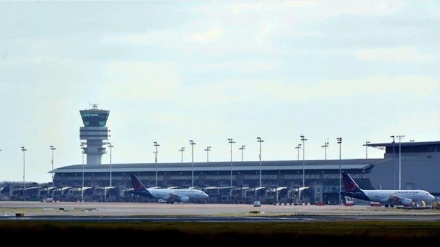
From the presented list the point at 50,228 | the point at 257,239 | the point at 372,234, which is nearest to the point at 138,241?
the point at 257,239

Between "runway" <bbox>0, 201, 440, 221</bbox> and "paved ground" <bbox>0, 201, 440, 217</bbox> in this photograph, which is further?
"paved ground" <bbox>0, 201, 440, 217</bbox>

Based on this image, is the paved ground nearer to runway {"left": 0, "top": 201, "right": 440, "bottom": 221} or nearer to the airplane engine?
runway {"left": 0, "top": 201, "right": 440, "bottom": 221}

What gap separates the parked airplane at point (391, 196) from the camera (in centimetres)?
18550

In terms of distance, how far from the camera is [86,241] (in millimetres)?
62094

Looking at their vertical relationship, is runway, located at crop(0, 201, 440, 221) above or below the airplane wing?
below

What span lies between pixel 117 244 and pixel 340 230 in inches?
972

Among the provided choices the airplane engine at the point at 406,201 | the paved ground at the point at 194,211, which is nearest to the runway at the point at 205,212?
the paved ground at the point at 194,211

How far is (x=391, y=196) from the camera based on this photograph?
186 metres

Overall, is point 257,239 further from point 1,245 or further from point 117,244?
point 1,245

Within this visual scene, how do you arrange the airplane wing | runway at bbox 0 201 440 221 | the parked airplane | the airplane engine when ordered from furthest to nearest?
1. the parked airplane
2. the airplane wing
3. the airplane engine
4. runway at bbox 0 201 440 221

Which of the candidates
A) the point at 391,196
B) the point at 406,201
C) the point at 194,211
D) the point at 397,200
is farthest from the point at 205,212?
the point at 391,196

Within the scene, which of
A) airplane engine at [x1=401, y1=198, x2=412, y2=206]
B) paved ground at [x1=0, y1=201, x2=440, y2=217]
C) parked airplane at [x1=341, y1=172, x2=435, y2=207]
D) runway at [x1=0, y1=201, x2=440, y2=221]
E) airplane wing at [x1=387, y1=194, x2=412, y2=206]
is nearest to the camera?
runway at [x1=0, y1=201, x2=440, y2=221]

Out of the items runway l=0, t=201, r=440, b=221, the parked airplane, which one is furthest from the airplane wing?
runway l=0, t=201, r=440, b=221

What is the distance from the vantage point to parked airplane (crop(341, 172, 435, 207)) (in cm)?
18550
